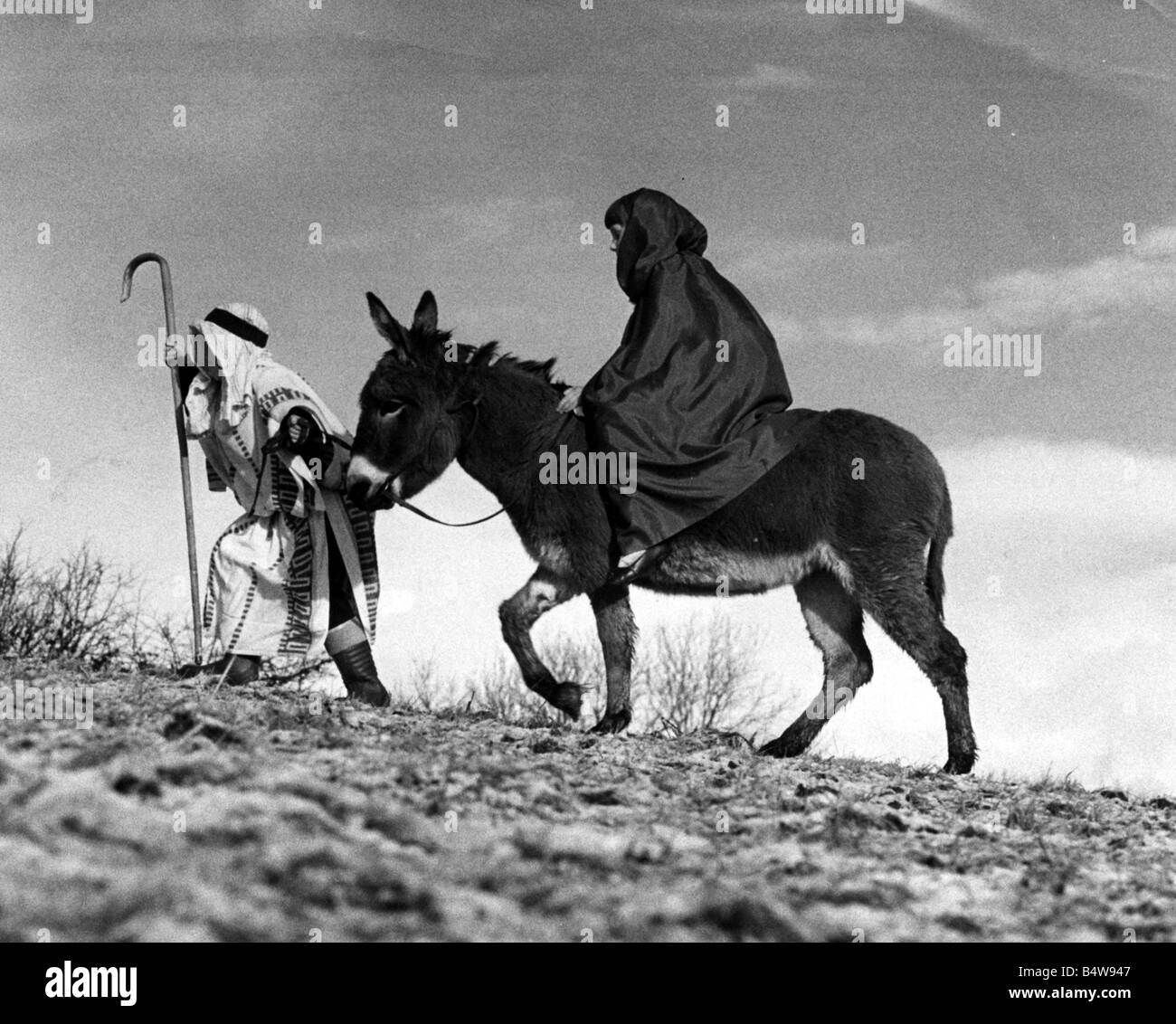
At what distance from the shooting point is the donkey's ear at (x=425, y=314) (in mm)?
9359

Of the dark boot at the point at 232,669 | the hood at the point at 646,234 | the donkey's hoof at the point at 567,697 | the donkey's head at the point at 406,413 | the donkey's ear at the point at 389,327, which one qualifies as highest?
the hood at the point at 646,234

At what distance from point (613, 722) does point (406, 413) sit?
2.25 meters

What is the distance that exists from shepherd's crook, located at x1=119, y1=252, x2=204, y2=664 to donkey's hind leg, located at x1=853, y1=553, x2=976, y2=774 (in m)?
4.35

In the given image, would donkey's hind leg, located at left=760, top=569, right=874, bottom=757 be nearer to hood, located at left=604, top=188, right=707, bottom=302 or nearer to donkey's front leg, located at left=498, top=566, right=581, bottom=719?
donkey's front leg, located at left=498, top=566, right=581, bottom=719

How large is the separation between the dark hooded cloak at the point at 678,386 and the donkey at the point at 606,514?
0.18 m

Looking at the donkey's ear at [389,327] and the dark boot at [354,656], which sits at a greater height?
the donkey's ear at [389,327]

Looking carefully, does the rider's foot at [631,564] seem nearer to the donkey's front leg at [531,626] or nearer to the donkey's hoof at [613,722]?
the donkey's front leg at [531,626]

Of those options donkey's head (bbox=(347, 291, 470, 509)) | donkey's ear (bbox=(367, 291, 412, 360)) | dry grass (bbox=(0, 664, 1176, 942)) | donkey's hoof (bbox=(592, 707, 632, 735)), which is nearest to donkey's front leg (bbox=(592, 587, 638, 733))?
donkey's hoof (bbox=(592, 707, 632, 735))

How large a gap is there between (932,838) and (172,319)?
→ 22.2 feet

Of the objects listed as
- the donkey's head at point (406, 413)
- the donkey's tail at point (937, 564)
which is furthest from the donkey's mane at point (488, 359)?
the donkey's tail at point (937, 564)

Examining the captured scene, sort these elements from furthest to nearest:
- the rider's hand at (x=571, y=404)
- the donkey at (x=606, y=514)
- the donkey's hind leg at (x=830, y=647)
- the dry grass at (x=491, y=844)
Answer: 1. the donkey's hind leg at (x=830, y=647)
2. the rider's hand at (x=571, y=404)
3. the donkey at (x=606, y=514)
4. the dry grass at (x=491, y=844)

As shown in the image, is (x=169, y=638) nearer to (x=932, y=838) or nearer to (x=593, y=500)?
(x=593, y=500)

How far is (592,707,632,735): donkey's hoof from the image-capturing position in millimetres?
8922

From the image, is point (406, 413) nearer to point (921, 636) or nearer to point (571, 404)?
point (571, 404)
